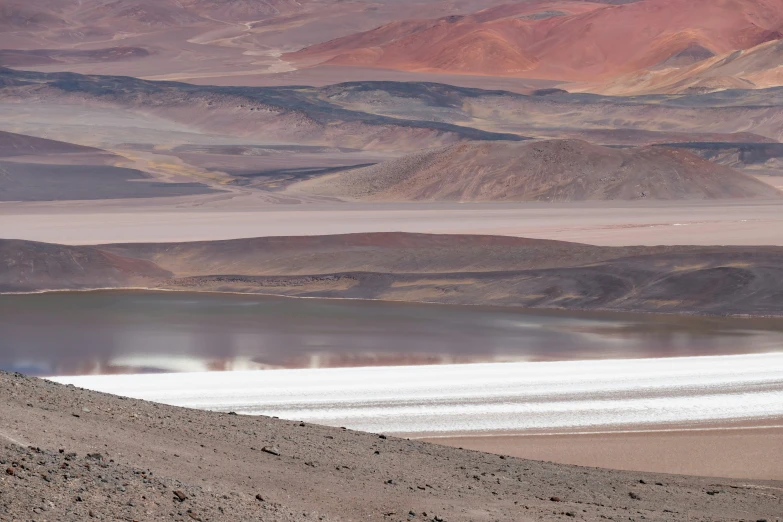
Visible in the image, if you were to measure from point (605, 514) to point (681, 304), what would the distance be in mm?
16047

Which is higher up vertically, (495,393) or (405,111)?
(405,111)

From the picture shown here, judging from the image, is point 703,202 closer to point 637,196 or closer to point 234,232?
point 637,196

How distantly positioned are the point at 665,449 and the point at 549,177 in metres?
39.8

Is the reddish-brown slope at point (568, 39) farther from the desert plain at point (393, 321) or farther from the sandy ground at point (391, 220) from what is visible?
the sandy ground at point (391, 220)

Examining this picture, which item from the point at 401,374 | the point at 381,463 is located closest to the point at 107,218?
the point at 401,374

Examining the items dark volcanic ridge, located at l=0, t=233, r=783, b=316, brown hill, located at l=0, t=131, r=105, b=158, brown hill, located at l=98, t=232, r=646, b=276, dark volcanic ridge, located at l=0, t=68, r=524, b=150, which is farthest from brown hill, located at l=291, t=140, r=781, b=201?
dark volcanic ridge, located at l=0, t=68, r=524, b=150

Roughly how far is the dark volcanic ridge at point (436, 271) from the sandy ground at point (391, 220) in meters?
4.39

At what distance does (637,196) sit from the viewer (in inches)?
1916

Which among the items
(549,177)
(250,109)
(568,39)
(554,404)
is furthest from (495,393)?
(568,39)

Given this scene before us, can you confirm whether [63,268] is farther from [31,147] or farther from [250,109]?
[250,109]

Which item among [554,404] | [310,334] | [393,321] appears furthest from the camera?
[393,321]

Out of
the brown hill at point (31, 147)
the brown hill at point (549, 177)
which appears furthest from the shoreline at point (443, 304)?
the brown hill at point (31, 147)

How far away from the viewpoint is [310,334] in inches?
792

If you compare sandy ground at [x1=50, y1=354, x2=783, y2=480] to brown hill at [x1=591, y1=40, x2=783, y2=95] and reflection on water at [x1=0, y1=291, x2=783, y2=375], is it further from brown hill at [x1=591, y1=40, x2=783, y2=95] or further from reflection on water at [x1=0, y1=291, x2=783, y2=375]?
brown hill at [x1=591, y1=40, x2=783, y2=95]
